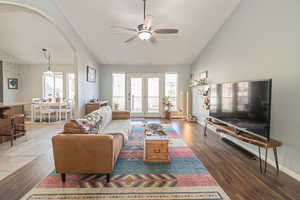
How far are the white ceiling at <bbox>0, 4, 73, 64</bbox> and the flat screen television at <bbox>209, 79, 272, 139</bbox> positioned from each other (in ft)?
15.3

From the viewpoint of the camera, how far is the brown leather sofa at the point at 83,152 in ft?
6.28

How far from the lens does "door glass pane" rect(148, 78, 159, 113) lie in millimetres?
7309

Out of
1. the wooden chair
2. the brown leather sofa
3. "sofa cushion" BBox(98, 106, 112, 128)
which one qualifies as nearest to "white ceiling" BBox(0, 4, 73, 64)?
the wooden chair

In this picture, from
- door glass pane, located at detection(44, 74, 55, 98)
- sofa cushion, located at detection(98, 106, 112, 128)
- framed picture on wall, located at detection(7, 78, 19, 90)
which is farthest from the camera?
door glass pane, located at detection(44, 74, 55, 98)

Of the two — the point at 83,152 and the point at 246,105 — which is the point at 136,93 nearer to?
the point at 246,105

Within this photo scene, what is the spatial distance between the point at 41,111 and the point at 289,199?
23.7 feet

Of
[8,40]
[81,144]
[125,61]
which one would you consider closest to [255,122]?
[81,144]

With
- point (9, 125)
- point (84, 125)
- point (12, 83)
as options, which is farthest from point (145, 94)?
point (12, 83)

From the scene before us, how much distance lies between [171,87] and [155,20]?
3.72 meters

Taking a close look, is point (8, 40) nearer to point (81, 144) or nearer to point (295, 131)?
point (81, 144)

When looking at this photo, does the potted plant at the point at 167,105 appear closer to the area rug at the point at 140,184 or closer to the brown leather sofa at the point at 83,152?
the area rug at the point at 140,184

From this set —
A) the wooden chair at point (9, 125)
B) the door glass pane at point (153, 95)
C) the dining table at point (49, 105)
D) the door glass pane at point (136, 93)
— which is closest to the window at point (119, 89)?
the door glass pane at point (136, 93)

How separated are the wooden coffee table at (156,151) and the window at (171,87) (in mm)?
4824

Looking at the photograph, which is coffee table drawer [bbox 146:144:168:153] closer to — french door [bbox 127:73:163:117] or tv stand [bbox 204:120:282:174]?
tv stand [bbox 204:120:282:174]
